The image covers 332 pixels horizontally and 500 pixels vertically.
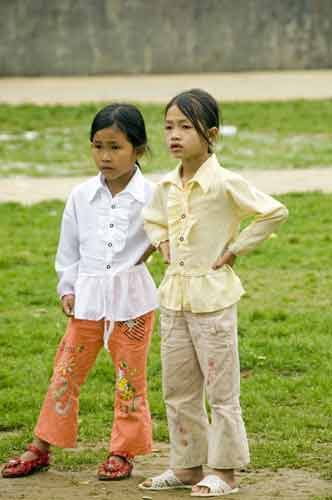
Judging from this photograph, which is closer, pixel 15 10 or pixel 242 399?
pixel 242 399

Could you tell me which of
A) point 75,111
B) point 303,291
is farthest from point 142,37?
point 303,291

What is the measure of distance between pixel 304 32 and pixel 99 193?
17906 mm

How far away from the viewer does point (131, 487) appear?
15.2 feet

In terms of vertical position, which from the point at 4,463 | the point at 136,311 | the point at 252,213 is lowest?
the point at 4,463

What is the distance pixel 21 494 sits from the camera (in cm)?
457

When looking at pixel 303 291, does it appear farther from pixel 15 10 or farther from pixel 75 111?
pixel 15 10

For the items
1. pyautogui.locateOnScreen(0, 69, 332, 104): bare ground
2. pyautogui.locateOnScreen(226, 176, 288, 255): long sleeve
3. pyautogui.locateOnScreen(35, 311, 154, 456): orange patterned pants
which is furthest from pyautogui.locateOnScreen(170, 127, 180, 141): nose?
pyautogui.locateOnScreen(0, 69, 332, 104): bare ground

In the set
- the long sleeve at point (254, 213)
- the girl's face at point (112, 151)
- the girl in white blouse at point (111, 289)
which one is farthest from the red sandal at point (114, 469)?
the girl's face at point (112, 151)

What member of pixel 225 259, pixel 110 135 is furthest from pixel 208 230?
pixel 110 135

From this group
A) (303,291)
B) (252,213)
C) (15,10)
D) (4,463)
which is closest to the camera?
(252,213)

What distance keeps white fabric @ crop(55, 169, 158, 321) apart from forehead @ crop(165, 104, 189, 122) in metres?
0.39

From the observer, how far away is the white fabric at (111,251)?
4.69m

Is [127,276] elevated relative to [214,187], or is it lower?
lower

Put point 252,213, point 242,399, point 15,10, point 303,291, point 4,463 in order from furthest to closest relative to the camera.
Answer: point 15,10 → point 303,291 → point 242,399 → point 4,463 → point 252,213
